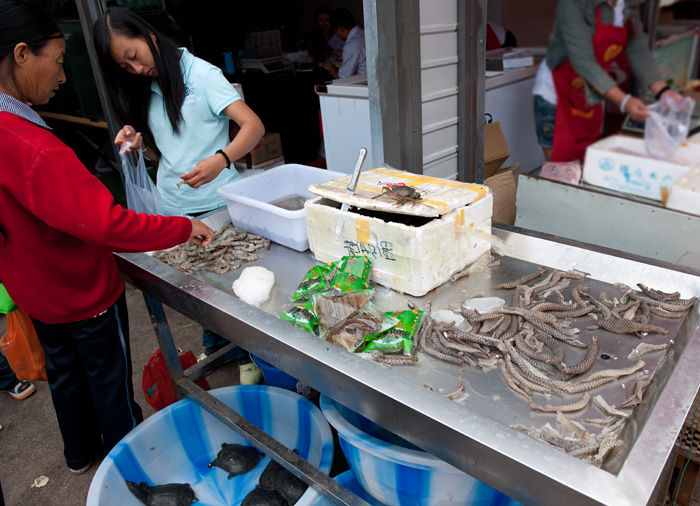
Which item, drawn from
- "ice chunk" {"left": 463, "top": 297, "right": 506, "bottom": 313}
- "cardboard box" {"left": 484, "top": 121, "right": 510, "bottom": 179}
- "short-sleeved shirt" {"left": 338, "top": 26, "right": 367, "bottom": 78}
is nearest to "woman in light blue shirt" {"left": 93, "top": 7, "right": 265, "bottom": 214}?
"ice chunk" {"left": 463, "top": 297, "right": 506, "bottom": 313}

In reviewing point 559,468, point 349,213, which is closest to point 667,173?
point 349,213

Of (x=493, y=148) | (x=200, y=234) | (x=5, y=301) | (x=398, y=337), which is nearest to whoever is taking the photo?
(x=398, y=337)

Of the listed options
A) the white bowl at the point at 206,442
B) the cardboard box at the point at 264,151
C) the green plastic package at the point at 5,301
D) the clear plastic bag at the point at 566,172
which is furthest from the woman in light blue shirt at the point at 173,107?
the cardboard box at the point at 264,151

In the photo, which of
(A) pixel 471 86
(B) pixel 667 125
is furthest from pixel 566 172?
(A) pixel 471 86

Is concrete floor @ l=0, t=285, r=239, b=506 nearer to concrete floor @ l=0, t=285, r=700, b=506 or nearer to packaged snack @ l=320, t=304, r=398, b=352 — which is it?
concrete floor @ l=0, t=285, r=700, b=506

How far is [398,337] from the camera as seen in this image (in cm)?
140

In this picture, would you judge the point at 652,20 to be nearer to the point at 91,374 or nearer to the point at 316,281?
the point at 316,281

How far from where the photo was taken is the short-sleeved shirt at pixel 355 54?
6004 mm

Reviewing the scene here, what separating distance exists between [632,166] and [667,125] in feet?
0.83

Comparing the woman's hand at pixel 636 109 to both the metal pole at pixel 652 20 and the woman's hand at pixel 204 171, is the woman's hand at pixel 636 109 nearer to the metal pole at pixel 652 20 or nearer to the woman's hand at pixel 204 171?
the metal pole at pixel 652 20

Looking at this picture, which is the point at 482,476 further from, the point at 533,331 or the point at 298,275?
the point at 298,275

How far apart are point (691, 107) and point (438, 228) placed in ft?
5.89

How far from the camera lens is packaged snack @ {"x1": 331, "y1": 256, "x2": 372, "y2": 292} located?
1.54 meters

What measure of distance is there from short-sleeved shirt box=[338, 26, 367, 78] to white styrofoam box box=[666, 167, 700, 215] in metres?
4.38
